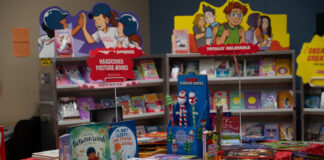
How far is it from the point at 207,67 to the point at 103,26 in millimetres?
1546

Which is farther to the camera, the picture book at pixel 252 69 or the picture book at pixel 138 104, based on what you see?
the picture book at pixel 252 69

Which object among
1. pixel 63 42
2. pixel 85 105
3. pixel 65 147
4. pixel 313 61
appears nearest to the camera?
pixel 65 147

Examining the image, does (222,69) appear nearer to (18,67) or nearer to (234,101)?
(234,101)

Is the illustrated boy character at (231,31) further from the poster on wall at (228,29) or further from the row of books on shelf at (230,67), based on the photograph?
the row of books on shelf at (230,67)

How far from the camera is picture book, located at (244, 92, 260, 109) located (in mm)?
5488

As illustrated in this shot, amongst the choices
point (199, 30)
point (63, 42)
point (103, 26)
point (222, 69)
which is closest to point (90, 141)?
point (63, 42)

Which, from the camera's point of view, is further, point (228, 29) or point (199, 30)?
point (199, 30)

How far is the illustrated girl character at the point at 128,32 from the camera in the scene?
5.02 m

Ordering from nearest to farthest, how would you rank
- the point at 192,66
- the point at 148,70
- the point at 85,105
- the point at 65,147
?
the point at 65,147, the point at 85,105, the point at 148,70, the point at 192,66

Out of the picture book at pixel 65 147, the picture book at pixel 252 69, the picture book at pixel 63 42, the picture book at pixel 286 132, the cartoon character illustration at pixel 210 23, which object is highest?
the cartoon character illustration at pixel 210 23

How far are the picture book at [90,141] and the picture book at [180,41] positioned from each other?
3.08m

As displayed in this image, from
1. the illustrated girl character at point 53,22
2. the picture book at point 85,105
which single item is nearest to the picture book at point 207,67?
the picture book at point 85,105

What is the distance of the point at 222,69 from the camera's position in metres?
5.45

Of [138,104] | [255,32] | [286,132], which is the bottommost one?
[286,132]
